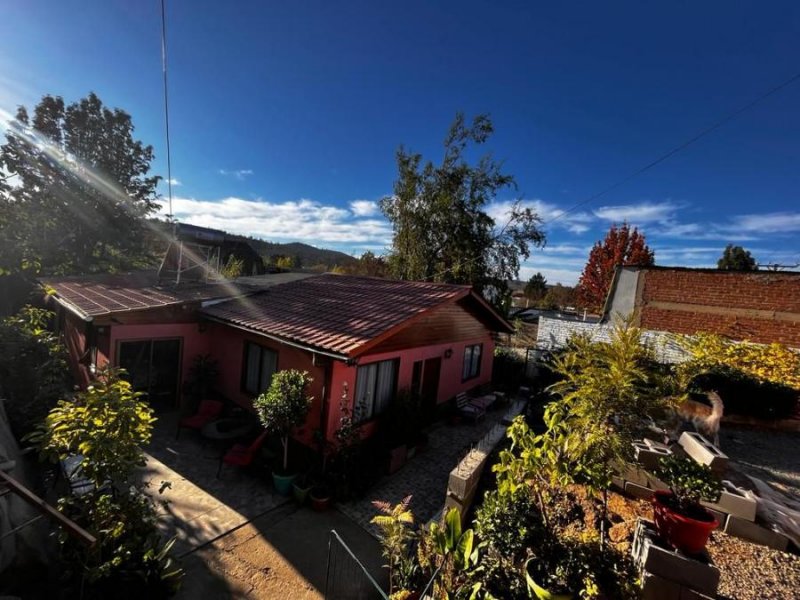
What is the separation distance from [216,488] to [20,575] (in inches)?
109

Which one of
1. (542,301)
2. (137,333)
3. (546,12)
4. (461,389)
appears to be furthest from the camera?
(542,301)

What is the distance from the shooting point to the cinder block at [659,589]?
2.78m

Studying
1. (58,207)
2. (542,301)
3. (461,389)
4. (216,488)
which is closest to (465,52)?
(461,389)

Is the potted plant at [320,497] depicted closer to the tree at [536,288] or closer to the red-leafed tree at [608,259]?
the red-leafed tree at [608,259]

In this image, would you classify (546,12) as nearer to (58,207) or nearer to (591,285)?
(58,207)

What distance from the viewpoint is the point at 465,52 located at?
9203 mm

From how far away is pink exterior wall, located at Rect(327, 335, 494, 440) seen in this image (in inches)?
275

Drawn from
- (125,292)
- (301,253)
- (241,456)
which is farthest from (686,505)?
(301,253)

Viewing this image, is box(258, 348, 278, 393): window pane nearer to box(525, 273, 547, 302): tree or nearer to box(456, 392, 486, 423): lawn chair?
box(456, 392, 486, 423): lawn chair

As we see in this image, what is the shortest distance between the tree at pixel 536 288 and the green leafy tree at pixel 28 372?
160ft

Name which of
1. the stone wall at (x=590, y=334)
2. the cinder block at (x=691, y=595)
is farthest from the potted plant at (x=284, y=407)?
the stone wall at (x=590, y=334)

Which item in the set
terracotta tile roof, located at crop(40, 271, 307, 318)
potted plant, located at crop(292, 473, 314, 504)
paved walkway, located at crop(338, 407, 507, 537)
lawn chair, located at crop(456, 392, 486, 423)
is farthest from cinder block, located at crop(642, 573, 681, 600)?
terracotta tile roof, located at crop(40, 271, 307, 318)

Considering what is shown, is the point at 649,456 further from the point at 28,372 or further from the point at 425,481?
the point at 28,372

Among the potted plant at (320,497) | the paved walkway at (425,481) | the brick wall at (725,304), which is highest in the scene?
the brick wall at (725,304)
